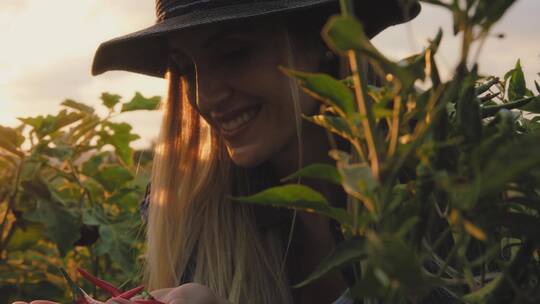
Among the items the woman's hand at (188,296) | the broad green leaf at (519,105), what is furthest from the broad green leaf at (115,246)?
the broad green leaf at (519,105)

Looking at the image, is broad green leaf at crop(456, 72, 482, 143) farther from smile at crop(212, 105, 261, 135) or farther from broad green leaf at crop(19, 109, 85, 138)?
broad green leaf at crop(19, 109, 85, 138)

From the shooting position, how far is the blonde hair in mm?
1607

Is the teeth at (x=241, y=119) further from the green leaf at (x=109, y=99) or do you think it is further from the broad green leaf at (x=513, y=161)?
the broad green leaf at (x=513, y=161)

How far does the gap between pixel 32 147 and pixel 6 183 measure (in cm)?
11

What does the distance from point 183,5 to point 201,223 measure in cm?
60

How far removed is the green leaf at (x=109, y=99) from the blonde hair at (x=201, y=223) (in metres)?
0.26

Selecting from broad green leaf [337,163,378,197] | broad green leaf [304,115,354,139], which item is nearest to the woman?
broad green leaf [304,115,354,139]

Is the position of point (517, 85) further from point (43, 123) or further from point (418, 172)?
point (43, 123)

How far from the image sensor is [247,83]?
4.46ft

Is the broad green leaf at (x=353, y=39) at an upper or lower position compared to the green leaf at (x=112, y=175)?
upper

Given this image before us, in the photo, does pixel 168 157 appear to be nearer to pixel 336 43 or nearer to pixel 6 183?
pixel 6 183

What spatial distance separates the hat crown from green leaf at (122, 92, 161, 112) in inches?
25.4

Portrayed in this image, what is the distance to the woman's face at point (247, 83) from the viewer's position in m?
1.36

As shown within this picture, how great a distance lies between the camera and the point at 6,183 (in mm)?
1728
